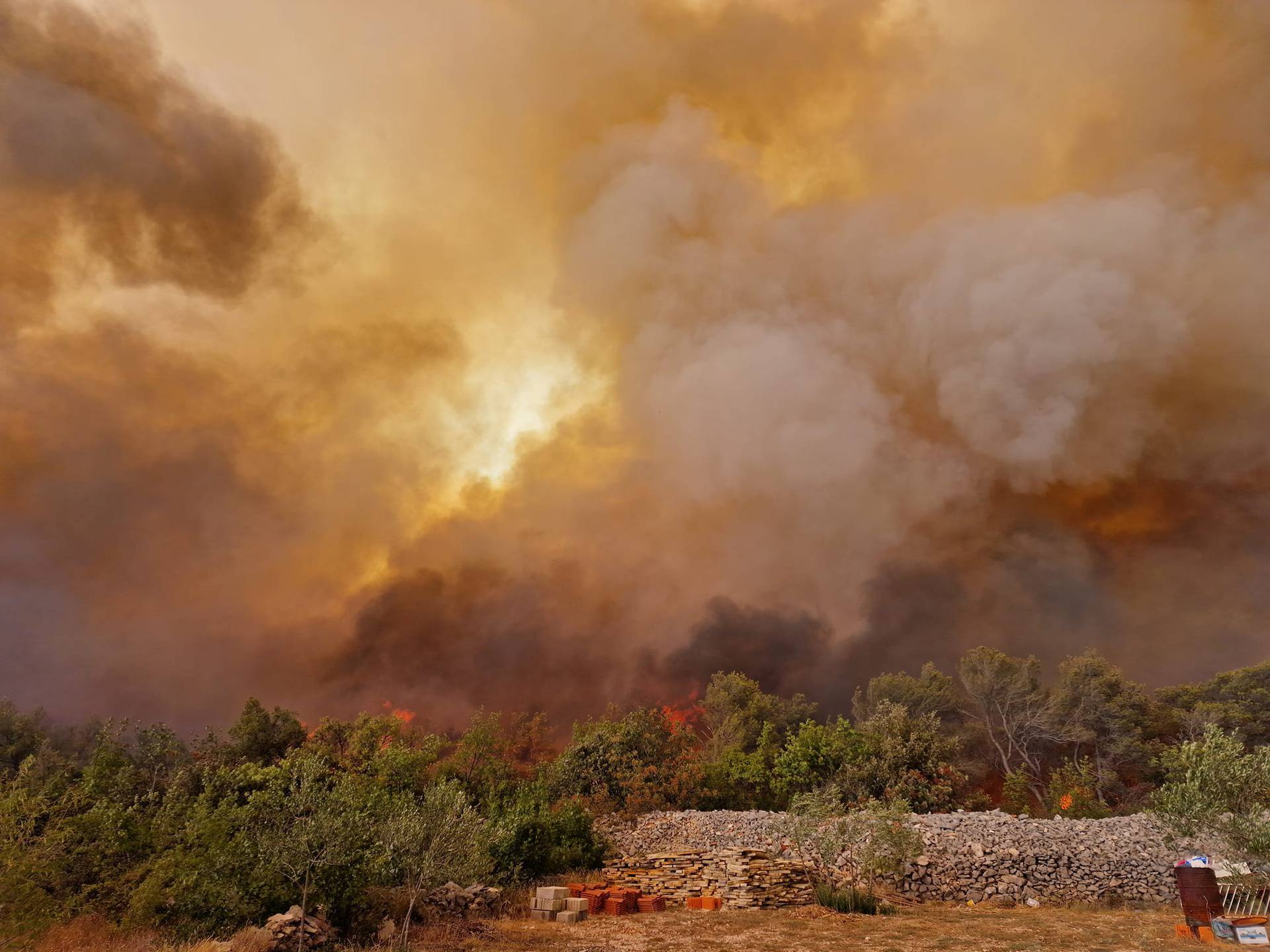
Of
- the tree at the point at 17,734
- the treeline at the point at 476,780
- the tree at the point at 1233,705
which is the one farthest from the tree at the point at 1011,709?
the tree at the point at 17,734

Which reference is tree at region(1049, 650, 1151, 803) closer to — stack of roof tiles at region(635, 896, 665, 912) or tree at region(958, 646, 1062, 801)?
tree at region(958, 646, 1062, 801)

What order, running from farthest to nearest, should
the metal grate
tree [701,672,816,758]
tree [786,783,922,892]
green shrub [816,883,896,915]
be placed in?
tree [701,672,816,758] < tree [786,783,922,892] < green shrub [816,883,896,915] < the metal grate

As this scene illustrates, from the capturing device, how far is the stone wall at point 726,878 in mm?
24078

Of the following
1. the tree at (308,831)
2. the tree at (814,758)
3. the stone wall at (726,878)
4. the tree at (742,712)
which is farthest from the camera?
the tree at (742,712)

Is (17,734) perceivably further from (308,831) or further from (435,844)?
(435,844)

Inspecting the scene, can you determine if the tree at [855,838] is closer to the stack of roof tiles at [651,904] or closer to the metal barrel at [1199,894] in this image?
the stack of roof tiles at [651,904]

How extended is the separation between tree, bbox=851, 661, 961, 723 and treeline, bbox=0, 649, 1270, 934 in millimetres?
178

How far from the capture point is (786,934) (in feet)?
61.9

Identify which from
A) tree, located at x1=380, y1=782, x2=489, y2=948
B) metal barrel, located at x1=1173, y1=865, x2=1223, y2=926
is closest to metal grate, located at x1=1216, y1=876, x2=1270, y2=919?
metal barrel, located at x1=1173, y1=865, x2=1223, y2=926

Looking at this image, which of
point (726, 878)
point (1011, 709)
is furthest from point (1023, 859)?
point (1011, 709)

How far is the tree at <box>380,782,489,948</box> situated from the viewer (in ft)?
54.7

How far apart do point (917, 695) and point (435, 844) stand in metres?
53.7

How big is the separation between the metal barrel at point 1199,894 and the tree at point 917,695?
4230cm

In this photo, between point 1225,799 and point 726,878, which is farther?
point 726,878
